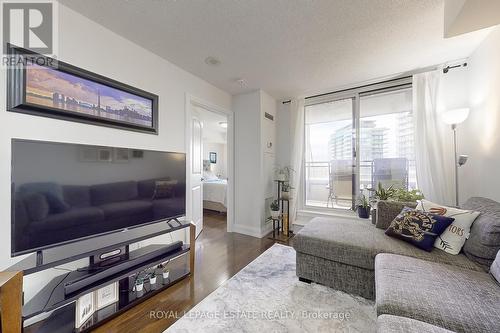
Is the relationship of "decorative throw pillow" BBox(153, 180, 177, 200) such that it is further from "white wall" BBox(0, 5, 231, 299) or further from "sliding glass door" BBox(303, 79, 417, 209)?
"sliding glass door" BBox(303, 79, 417, 209)

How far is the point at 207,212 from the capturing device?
16.3ft

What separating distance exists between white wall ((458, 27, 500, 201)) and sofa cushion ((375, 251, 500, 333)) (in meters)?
1.23

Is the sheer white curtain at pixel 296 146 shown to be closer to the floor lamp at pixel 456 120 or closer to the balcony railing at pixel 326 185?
the balcony railing at pixel 326 185

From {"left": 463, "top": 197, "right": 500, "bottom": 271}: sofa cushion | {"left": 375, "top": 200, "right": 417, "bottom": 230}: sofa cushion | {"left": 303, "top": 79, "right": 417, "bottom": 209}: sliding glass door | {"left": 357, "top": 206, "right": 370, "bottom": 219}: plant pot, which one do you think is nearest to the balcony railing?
{"left": 303, "top": 79, "right": 417, "bottom": 209}: sliding glass door

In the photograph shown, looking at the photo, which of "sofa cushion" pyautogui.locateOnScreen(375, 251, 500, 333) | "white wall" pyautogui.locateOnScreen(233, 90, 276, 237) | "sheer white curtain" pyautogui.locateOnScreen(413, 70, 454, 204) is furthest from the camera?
"white wall" pyautogui.locateOnScreen(233, 90, 276, 237)

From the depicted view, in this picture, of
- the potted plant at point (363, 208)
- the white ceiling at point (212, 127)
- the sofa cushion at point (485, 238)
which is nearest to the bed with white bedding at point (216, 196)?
the white ceiling at point (212, 127)

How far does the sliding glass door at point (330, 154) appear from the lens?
3.34 meters

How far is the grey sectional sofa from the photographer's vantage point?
0.92 m

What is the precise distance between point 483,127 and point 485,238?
1.41 metres

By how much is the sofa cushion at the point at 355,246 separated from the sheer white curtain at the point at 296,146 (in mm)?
1359

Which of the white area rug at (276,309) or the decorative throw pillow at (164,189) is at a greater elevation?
the decorative throw pillow at (164,189)

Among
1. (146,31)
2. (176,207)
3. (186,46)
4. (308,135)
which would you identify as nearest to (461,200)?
(308,135)

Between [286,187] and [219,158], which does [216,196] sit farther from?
[219,158]

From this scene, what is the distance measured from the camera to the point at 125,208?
5.57ft
